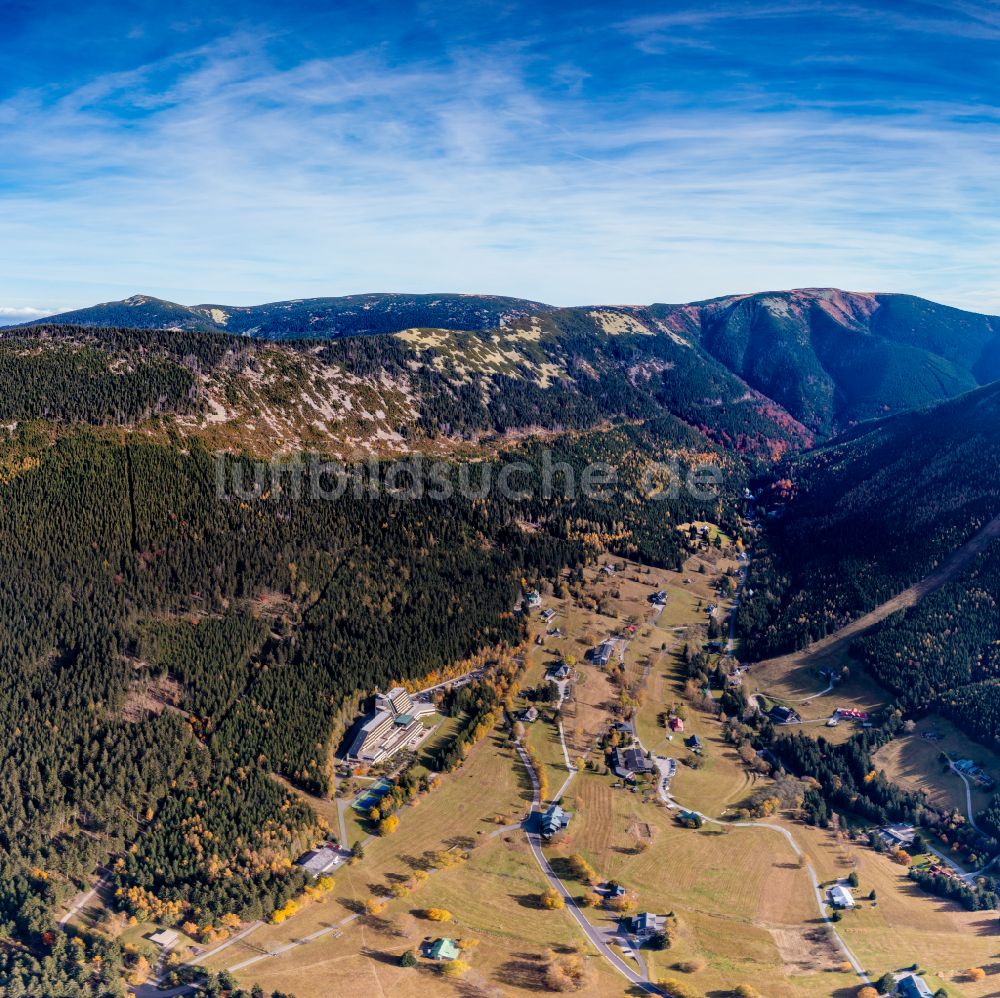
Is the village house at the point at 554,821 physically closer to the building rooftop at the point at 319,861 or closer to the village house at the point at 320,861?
the village house at the point at 320,861

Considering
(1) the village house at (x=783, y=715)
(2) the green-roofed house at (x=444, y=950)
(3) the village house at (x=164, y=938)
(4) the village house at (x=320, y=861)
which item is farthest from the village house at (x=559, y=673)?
(3) the village house at (x=164, y=938)

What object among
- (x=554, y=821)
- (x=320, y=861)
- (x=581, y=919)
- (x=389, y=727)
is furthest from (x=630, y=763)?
(x=320, y=861)

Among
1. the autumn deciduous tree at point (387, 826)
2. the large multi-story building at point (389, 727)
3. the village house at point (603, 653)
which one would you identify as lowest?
the autumn deciduous tree at point (387, 826)

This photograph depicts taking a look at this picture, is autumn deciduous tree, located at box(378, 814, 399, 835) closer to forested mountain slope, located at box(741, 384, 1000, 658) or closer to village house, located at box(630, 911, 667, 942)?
village house, located at box(630, 911, 667, 942)

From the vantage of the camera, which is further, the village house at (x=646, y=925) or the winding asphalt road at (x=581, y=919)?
the village house at (x=646, y=925)

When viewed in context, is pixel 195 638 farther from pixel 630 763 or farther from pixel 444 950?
pixel 630 763

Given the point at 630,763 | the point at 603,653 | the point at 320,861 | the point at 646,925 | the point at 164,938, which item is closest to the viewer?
the point at 164,938
